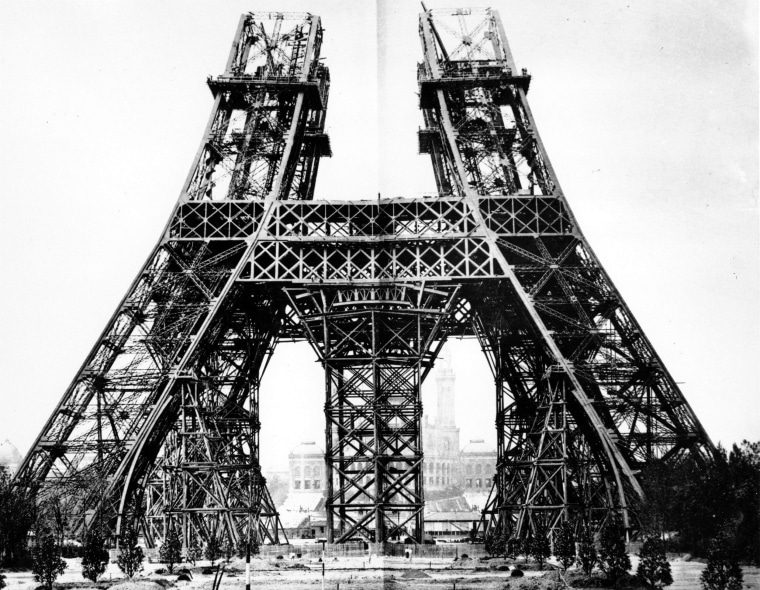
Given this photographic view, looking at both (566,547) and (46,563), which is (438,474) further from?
(46,563)

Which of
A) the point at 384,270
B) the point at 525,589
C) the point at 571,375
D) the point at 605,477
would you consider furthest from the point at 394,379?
the point at 525,589

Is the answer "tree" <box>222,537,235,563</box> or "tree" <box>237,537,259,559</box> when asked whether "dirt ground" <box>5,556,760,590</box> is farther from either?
"tree" <box>237,537,259,559</box>

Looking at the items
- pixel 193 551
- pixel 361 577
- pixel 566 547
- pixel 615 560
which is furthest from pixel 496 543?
pixel 193 551

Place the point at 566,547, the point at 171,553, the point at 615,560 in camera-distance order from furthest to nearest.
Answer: the point at 171,553, the point at 566,547, the point at 615,560

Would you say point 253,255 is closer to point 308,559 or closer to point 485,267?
point 485,267

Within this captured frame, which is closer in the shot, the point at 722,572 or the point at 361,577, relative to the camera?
the point at 722,572

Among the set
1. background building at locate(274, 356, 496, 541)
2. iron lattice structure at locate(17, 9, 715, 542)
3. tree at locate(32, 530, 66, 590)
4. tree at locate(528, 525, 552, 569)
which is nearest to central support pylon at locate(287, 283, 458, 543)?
iron lattice structure at locate(17, 9, 715, 542)

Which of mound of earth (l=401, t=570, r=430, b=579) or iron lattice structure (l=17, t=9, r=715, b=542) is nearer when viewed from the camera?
mound of earth (l=401, t=570, r=430, b=579)
